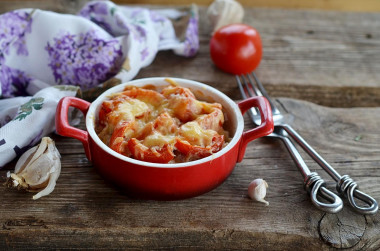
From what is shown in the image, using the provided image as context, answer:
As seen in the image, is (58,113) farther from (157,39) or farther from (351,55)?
(351,55)

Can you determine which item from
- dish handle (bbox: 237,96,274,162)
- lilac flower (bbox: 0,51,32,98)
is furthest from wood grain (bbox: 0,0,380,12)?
dish handle (bbox: 237,96,274,162)

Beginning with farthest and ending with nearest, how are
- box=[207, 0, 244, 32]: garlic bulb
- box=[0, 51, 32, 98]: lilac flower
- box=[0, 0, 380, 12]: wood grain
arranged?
box=[0, 0, 380, 12]: wood grain → box=[207, 0, 244, 32]: garlic bulb → box=[0, 51, 32, 98]: lilac flower

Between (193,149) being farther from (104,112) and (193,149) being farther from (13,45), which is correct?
(13,45)

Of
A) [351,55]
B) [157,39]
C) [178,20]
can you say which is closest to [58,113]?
[157,39]

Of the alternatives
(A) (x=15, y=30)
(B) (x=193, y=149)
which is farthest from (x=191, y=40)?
(B) (x=193, y=149)

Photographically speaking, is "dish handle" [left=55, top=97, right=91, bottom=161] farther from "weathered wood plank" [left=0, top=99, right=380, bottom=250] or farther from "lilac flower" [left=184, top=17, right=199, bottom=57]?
"lilac flower" [left=184, top=17, right=199, bottom=57]

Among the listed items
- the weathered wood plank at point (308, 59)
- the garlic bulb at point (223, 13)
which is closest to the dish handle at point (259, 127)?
the weathered wood plank at point (308, 59)
